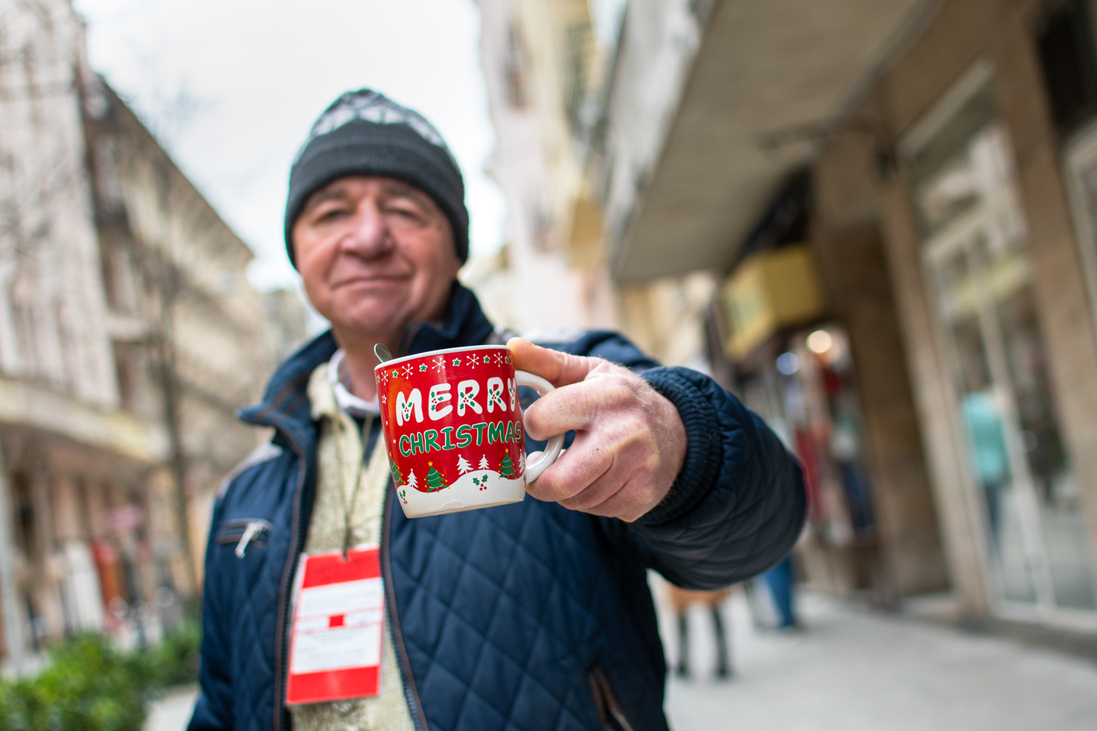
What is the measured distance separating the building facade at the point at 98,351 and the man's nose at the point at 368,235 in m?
3.87

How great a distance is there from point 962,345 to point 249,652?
22.2 feet

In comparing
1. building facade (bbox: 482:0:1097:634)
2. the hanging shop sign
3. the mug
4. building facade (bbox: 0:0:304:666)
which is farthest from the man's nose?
the hanging shop sign

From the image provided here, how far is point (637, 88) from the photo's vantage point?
7887 millimetres

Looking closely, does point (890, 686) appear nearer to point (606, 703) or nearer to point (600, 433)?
point (606, 703)

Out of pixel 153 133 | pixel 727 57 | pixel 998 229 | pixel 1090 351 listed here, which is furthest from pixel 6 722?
pixel 153 133

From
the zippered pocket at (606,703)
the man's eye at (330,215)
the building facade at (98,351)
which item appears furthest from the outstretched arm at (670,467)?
the building facade at (98,351)

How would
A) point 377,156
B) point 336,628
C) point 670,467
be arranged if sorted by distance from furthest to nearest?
point 377,156 < point 336,628 < point 670,467

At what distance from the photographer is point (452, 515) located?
67.4 inches

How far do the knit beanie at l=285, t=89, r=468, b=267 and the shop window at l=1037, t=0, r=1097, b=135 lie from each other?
14.6ft

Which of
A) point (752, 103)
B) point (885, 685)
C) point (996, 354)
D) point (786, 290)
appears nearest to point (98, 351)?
point (786, 290)

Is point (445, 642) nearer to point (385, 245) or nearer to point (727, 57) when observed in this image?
point (385, 245)

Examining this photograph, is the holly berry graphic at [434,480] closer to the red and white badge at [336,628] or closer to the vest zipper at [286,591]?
the red and white badge at [336,628]

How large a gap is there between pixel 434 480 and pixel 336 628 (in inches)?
29.6

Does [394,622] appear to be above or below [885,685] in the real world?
above
